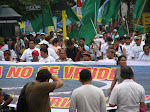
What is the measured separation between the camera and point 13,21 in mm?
18125

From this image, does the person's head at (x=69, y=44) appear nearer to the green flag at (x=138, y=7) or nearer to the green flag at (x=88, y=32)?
the green flag at (x=88, y=32)

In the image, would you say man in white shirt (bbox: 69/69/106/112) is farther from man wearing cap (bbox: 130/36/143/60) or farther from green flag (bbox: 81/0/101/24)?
green flag (bbox: 81/0/101/24)

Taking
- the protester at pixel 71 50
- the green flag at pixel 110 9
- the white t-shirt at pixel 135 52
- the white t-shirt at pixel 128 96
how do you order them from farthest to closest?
the green flag at pixel 110 9
the white t-shirt at pixel 135 52
the protester at pixel 71 50
the white t-shirt at pixel 128 96

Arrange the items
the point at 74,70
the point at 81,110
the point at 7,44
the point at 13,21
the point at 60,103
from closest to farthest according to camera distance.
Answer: the point at 81,110 < the point at 60,103 < the point at 74,70 < the point at 7,44 < the point at 13,21

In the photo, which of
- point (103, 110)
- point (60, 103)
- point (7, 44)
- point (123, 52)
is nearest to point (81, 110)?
point (103, 110)

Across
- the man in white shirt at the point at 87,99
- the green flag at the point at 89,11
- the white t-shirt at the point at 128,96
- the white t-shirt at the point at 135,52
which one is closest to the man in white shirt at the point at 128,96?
the white t-shirt at the point at 128,96

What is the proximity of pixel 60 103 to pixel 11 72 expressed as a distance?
2347 millimetres

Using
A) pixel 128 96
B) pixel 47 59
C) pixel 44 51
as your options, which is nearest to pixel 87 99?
pixel 128 96

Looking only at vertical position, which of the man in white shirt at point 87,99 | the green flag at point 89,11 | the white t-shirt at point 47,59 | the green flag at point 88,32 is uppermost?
the green flag at point 89,11

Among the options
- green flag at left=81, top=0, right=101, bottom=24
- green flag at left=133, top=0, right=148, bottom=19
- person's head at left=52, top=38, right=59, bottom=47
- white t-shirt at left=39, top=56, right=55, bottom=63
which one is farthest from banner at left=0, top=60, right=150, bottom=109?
green flag at left=133, top=0, right=148, bottom=19

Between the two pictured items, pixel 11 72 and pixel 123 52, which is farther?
pixel 123 52

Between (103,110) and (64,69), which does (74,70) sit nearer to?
(64,69)

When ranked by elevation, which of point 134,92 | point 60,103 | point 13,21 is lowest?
point 60,103

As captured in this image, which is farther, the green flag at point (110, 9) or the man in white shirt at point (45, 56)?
the green flag at point (110, 9)
